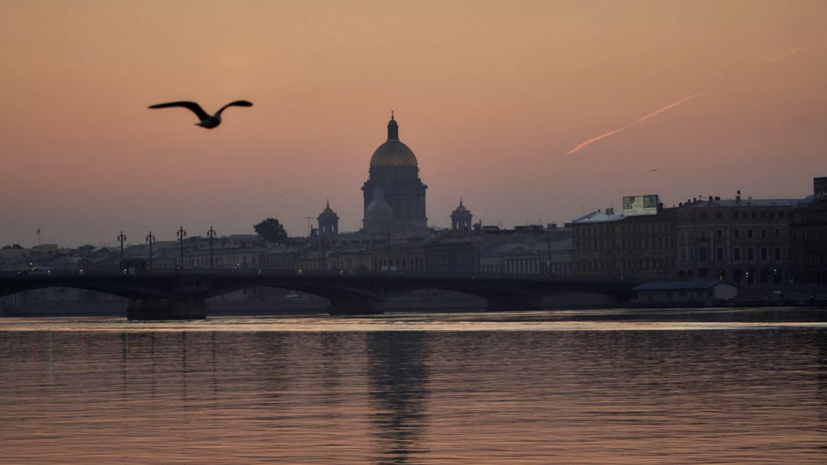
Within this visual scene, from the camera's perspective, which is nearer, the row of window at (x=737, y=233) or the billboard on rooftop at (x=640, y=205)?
the row of window at (x=737, y=233)

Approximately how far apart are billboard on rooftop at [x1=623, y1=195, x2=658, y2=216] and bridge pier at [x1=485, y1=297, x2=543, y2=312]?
32.5m

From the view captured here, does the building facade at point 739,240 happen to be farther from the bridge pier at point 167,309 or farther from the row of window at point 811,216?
the bridge pier at point 167,309

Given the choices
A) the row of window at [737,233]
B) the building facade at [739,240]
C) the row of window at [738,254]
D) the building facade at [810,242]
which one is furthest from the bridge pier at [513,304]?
the row of window at [737,233]

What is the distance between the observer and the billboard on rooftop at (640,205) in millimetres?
165500

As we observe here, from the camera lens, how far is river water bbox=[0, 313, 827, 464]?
27234mm

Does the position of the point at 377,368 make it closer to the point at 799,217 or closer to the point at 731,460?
the point at 731,460

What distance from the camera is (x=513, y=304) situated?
136 metres

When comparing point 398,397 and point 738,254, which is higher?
point 738,254

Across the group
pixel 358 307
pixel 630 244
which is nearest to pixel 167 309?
pixel 358 307

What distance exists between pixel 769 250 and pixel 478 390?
4722 inches

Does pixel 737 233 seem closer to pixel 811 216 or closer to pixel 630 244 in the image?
pixel 811 216

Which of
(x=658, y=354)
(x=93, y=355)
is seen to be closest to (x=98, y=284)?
(x=93, y=355)

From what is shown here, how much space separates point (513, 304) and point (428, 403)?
10028 cm

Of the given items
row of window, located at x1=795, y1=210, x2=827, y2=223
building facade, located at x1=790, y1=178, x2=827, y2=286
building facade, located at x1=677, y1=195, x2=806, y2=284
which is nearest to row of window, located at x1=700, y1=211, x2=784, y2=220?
building facade, located at x1=677, y1=195, x2=806, y2=284
